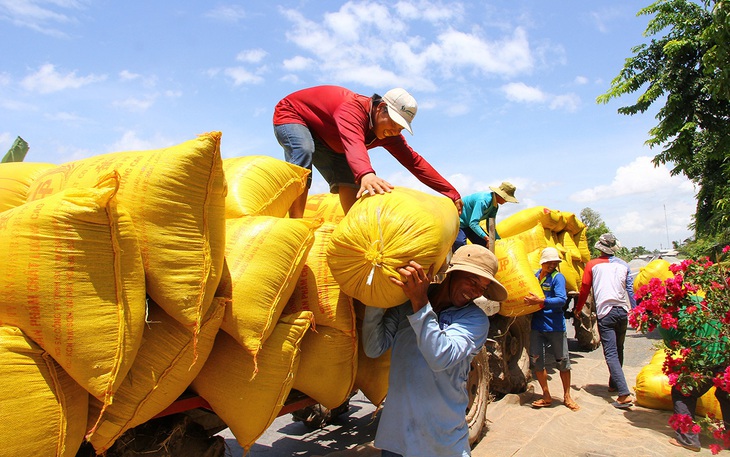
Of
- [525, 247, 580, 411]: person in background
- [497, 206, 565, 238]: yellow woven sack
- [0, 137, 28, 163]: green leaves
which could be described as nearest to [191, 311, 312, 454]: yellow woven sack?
[0, 137, 28, 163]: green leaves

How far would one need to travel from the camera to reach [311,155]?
325 cm

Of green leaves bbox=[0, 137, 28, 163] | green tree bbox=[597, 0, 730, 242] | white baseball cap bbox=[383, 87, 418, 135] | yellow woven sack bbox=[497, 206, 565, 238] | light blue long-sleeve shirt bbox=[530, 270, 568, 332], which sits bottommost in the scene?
light blue long-sleeve shirt bbox=[530, 270, 568, 332]

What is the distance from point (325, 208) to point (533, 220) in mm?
5277

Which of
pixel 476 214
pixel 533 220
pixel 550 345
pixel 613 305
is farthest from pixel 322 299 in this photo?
pixel 533 220

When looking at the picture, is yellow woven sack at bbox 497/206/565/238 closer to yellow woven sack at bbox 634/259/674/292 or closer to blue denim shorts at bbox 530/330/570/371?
yellow woven sack at bbox 634/259/674/292

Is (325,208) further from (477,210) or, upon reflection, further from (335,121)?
(477,210)

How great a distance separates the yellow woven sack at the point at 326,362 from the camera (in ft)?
8.00

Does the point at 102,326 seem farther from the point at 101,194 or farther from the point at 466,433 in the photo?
the point at 466,433

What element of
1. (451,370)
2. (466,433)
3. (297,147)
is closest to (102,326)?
(451,370)

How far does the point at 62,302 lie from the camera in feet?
5.09

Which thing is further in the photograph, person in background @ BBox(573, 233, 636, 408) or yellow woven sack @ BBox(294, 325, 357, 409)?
person in background @ BBox(573, 233, 636, 408)

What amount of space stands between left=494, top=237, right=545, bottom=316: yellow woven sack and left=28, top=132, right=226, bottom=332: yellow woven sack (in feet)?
9.59

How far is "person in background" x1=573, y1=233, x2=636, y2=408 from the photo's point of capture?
5656mm

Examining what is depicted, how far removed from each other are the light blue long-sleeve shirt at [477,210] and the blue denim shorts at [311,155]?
1936mm
